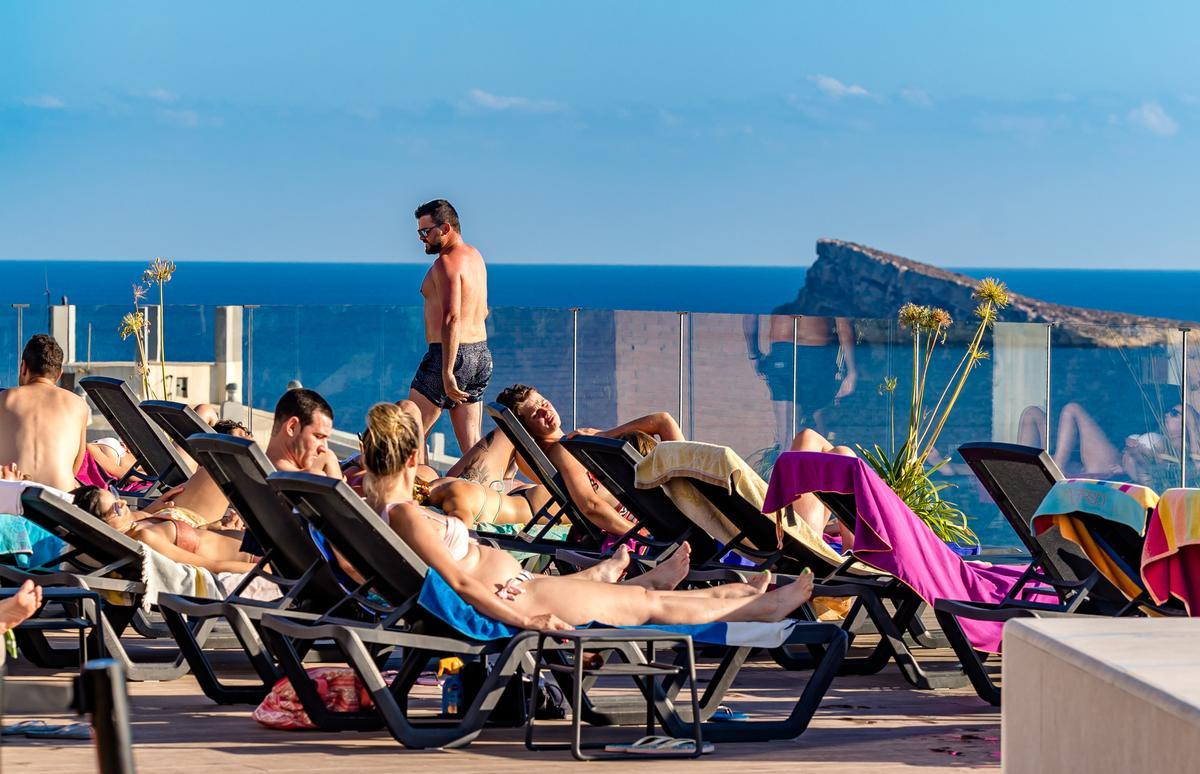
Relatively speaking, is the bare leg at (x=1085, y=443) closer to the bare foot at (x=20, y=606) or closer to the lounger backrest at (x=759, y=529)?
the lounger backrest at (x=759, y=529)

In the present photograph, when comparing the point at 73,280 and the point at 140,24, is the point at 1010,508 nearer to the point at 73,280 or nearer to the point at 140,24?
the point at 140,24

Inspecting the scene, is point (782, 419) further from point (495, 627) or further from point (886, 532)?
point (495, 627)

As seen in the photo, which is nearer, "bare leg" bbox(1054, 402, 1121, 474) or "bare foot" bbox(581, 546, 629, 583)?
"bare foot" bbox(581, 546, 629, 583)

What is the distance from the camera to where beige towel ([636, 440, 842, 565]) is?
614cm

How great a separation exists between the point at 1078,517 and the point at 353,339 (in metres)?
8.10

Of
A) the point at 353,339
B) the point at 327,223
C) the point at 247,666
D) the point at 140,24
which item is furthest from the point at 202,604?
the point at 140,24

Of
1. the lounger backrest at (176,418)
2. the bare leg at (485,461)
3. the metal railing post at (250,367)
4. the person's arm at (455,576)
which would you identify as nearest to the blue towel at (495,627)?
the person's arm at (455,576)

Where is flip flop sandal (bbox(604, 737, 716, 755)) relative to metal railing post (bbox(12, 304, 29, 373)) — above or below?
below

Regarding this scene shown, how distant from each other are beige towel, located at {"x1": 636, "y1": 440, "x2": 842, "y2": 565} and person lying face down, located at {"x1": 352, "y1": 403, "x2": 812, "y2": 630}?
0.93 m

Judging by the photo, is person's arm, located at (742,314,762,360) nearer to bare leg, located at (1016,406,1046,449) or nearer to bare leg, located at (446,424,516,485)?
bare leg, located at (1016,406,1046,449)

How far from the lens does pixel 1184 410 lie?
10969 millimetres

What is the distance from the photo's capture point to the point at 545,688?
497 cm

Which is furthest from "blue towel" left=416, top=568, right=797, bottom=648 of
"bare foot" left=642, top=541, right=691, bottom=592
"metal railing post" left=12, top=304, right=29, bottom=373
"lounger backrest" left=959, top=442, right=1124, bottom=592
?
"metal railing post" left=12, top=304, right=29, bottom=373

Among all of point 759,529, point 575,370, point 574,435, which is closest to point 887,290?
point 575,370
